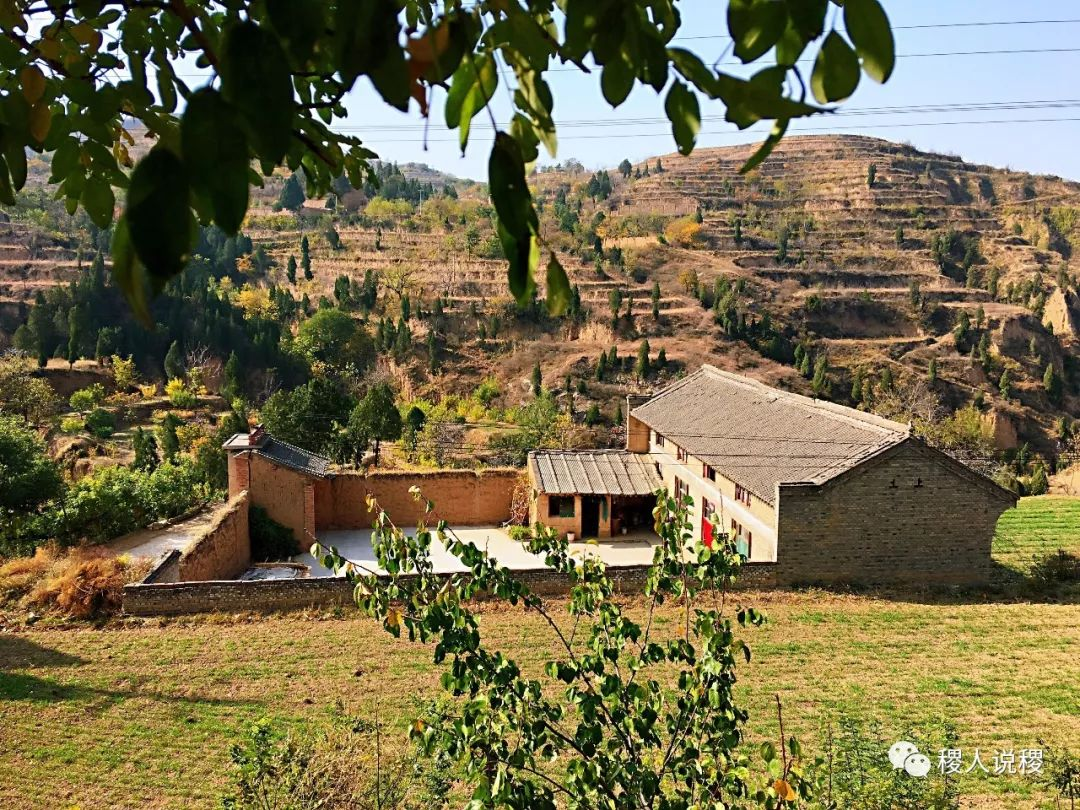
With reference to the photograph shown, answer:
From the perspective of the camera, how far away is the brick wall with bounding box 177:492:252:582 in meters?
14.5

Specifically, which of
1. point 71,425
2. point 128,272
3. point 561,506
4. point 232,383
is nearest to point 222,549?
point 561,506

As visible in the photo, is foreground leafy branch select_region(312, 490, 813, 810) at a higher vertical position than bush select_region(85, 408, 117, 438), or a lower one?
higher

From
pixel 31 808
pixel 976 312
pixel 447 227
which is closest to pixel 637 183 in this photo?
pixel 447 227

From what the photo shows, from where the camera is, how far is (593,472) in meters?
20.5

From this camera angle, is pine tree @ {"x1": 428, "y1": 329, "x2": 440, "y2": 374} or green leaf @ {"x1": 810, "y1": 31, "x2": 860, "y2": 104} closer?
green leaf @ {"x1": 810, "y1": 31, "x2": 860, "y2": 104}

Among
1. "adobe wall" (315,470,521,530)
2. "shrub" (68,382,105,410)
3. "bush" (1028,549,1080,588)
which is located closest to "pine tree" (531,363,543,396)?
"shrub" (68,382,105,410)

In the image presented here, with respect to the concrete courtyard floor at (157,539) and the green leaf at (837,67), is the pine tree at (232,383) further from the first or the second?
the green leaf at (837,67)

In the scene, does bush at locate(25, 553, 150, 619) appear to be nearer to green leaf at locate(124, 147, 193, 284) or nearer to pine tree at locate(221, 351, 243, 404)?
green leaf at locate(124, 147, 193, 284)

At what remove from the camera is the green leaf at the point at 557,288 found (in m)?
1.14

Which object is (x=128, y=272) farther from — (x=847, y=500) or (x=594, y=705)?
(x=847, y=500)

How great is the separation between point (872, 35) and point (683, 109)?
0.26 metres

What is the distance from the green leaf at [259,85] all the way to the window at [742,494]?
16.1m
